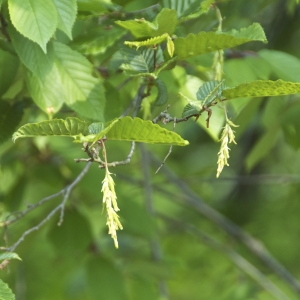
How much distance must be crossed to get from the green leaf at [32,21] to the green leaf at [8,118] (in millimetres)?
480

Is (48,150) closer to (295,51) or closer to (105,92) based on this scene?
(105,92)

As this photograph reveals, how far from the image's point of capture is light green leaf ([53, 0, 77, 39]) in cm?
159

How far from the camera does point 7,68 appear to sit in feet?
6.14

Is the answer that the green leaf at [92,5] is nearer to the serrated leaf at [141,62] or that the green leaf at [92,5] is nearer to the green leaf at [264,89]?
the serrated leaf at [141,62]

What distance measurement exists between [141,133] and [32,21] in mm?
442

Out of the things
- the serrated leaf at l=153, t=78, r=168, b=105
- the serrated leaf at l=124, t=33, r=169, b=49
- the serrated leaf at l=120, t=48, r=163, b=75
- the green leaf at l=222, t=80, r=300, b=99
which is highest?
the green leaf at l=222, t=80, r=300, b=99

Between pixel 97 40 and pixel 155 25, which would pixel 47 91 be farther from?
pixel 155 25

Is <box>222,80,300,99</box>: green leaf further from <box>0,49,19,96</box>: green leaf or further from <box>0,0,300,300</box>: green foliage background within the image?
<box>0,49,19,96</box>: green leaf

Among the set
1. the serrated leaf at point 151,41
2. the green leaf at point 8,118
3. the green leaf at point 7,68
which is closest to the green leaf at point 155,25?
the serrated leaf at point 151,41

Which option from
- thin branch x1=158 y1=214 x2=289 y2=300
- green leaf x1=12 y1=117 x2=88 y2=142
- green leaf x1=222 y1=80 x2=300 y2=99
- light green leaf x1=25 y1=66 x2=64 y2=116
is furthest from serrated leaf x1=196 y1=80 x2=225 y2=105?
thin branch x1=158 y1=214 x2=289 y2=300

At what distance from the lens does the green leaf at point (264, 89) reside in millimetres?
1289

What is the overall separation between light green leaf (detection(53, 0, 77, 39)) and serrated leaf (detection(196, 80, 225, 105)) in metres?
0.35

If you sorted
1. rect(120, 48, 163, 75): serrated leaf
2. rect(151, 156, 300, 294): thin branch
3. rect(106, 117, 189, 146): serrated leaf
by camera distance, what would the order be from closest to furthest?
rect(106, 117, 189, 146): serrated leaf, rect(120, 48, 163, 75): serrated leaf, rect(151, 156, 300, 294): thin branch

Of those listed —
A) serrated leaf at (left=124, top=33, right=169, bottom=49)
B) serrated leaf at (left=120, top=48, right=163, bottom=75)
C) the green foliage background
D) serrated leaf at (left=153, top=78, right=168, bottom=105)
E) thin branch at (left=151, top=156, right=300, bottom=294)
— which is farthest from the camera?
thin branch at (left=151, top=156, right=300, bottom=294)
